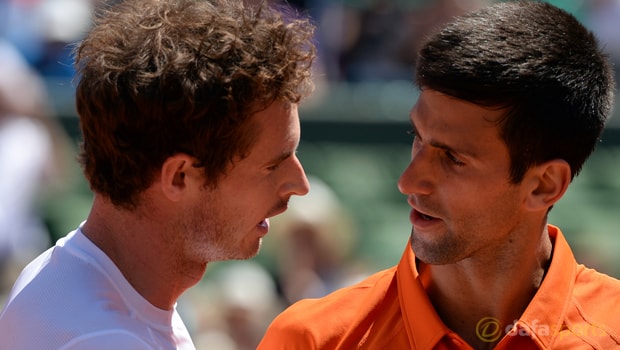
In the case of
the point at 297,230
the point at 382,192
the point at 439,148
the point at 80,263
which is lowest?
the point at 382,192

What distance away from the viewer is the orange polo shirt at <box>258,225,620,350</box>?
2535 millimetres

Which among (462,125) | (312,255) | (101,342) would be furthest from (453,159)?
(312,255)

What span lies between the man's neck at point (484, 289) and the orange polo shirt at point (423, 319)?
0.09 ft

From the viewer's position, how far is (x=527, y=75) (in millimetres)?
2611

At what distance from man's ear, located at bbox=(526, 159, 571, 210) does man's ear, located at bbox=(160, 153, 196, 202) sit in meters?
0.80

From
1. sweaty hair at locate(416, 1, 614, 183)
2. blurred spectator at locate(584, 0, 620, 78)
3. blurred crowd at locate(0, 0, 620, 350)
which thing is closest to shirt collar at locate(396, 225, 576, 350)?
sweaty hair at locate(416, 1, 614, 183)

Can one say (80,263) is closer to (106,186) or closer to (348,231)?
(106,186)

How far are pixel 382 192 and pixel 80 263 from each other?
211 inches

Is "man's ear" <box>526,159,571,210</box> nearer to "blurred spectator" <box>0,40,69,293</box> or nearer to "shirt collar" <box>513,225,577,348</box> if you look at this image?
"shirt collar" <box>513,225,577,348</box>

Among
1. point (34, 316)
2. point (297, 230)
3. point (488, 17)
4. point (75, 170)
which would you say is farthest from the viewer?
point (75, 170)

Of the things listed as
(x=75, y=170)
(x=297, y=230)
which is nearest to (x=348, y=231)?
(x=297, y=230)

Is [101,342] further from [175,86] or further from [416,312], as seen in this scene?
[416,312]

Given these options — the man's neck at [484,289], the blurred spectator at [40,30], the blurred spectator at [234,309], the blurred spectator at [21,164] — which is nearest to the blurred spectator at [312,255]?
the blurred spectator at [234,309]

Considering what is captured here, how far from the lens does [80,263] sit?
2430mm
